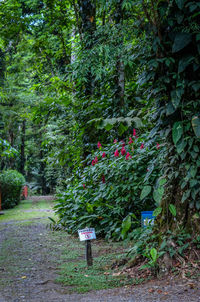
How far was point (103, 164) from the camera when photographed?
20.2 feet

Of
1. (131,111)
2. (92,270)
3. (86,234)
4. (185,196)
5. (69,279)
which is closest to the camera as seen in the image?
(185,196)

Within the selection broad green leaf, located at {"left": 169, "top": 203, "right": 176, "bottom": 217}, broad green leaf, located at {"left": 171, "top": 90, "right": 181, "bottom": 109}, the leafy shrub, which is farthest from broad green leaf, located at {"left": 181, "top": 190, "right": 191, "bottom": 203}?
the leafy shrub

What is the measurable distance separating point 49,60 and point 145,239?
997cm

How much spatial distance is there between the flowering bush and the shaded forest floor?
16.6 inches

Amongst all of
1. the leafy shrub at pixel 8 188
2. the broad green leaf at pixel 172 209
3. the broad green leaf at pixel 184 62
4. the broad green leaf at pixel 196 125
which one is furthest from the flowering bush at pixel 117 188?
the leafy shrub at pixel 8 188

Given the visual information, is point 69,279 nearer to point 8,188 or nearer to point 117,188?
point 117,188

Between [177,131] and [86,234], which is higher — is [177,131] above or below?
above

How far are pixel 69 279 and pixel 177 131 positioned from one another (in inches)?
78.8

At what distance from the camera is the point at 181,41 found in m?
3.26

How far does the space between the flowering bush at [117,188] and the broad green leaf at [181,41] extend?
1.81 m

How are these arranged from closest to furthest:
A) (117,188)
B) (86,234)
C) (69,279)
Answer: (69,279) < (86,234) < (117,188)

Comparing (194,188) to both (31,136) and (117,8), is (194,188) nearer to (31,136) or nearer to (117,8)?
(117,8)

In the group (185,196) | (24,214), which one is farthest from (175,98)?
(24,214)

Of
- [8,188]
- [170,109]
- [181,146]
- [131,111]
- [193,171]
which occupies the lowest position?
[8,188]
